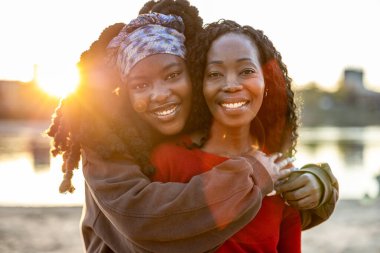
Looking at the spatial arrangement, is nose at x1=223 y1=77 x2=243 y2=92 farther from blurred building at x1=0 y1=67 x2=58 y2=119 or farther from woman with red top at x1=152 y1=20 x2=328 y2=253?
blurred building at x1=0 y1=67 x2=58 y2=119

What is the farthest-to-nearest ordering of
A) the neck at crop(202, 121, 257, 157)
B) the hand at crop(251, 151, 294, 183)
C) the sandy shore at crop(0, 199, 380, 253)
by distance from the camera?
the sandy shore at crop(0, 199, 380, 253) → the neck at crop(202, 121, 257, 157) → the hand at crop(251, 151, 294, 183)

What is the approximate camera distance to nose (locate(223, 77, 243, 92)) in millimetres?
2701

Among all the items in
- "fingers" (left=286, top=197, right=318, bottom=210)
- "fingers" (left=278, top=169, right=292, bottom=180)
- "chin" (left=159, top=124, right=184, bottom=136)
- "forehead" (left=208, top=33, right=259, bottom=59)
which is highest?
"forehead" (left=208, top=33, right=259, bottom=59)

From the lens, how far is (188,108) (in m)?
2.89

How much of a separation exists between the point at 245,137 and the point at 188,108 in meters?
0.33

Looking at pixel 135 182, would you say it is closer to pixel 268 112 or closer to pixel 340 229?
pixel 268 112

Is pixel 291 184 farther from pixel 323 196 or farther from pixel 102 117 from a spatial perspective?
pixel 102 117

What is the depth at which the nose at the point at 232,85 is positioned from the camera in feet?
8.86

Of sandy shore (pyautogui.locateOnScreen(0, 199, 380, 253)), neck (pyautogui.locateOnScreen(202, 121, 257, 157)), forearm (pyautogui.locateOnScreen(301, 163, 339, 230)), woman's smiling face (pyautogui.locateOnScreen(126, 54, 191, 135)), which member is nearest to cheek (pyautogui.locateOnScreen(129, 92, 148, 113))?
woman's smiling face (pyautogui.locateOnScreen(126, 54, 191, 135))

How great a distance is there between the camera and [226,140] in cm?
295

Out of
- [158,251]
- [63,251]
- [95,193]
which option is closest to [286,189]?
[158,251]

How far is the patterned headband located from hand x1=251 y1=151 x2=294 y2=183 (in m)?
0.62

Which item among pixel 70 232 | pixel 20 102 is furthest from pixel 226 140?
pixel 20 102

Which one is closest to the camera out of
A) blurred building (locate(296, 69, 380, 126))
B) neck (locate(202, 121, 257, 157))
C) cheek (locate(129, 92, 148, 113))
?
cheek (locate(129, 92, 148, 113))
